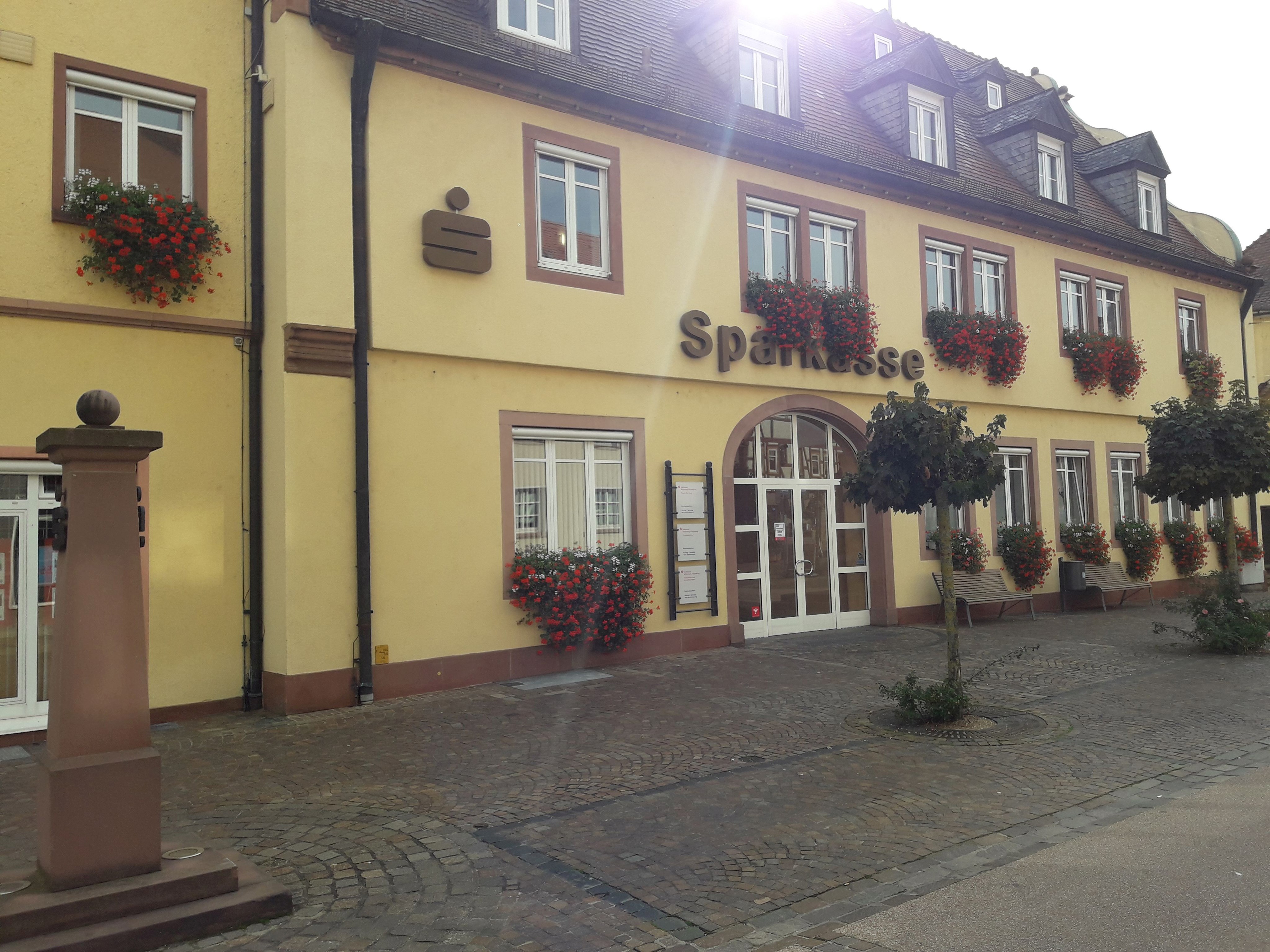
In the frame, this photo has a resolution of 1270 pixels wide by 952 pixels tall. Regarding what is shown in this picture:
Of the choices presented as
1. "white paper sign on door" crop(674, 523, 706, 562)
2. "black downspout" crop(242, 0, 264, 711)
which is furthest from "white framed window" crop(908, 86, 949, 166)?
"black downspout" crop(242, 0, 264, 711)

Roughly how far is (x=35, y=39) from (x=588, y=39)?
20.8 feet

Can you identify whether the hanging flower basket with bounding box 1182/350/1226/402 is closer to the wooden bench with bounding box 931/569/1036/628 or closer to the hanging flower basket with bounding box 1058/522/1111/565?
the hanging flower basket with bounding box 1058/522/1111/565

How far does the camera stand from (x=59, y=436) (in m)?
4.30

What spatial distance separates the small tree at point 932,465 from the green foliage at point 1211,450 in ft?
19.2

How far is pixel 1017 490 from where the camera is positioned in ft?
54.9

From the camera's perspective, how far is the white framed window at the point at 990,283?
16.1 metres

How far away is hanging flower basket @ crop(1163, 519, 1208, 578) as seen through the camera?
754 inches

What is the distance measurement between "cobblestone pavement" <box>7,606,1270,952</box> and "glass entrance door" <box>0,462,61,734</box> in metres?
1.04

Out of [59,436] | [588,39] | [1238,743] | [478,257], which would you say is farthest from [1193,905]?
[588,39]

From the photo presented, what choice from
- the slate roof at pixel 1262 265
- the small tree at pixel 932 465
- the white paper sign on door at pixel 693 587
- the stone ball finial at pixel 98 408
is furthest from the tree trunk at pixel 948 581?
the slate roof at pixel 1262 265

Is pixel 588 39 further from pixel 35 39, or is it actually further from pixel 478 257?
pixel 35 39

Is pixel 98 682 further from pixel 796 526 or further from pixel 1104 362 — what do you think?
pixel 1104 362

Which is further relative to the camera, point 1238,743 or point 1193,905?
point 1238,743

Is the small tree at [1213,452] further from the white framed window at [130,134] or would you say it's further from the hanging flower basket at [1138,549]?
the white framed window at [130,134]
